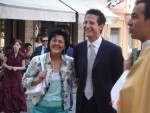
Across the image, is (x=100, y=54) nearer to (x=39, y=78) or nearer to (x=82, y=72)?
(x=82, y=72)

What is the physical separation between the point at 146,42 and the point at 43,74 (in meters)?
1.82

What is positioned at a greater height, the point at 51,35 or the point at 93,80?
the point at 51,35

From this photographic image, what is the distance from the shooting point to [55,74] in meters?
4.50

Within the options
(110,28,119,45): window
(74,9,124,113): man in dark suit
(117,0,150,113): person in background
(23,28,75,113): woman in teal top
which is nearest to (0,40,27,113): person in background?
(23,28,75,113): woman in teal top

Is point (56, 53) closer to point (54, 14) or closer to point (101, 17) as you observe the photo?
point (101, 17)

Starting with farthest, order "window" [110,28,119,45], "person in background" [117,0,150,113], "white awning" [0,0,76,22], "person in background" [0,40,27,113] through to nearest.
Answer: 1. "window" [110,28,119,45]
2. "white awning" [0,0,76,22]
3. "person in background" [0,40,27,113]
4. "person in background" [117,0,150,113]

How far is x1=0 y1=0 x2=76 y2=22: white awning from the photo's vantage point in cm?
967

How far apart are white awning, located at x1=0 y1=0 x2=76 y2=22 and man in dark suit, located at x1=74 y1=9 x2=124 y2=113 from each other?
5.20 meters

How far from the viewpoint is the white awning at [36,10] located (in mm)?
9672

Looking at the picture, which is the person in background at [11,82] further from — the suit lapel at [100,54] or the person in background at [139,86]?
the person in background at [139,86]

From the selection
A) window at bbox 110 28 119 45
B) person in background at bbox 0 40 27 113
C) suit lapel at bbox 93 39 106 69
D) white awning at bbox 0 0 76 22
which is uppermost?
white awning at bbox 0 0 76 22

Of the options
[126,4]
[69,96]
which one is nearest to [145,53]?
[69,96]

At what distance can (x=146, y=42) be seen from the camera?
9.25 ft

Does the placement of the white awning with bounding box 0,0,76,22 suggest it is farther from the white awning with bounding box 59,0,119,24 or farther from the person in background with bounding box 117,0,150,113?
the person in background with bounding box 117,0,150,113
